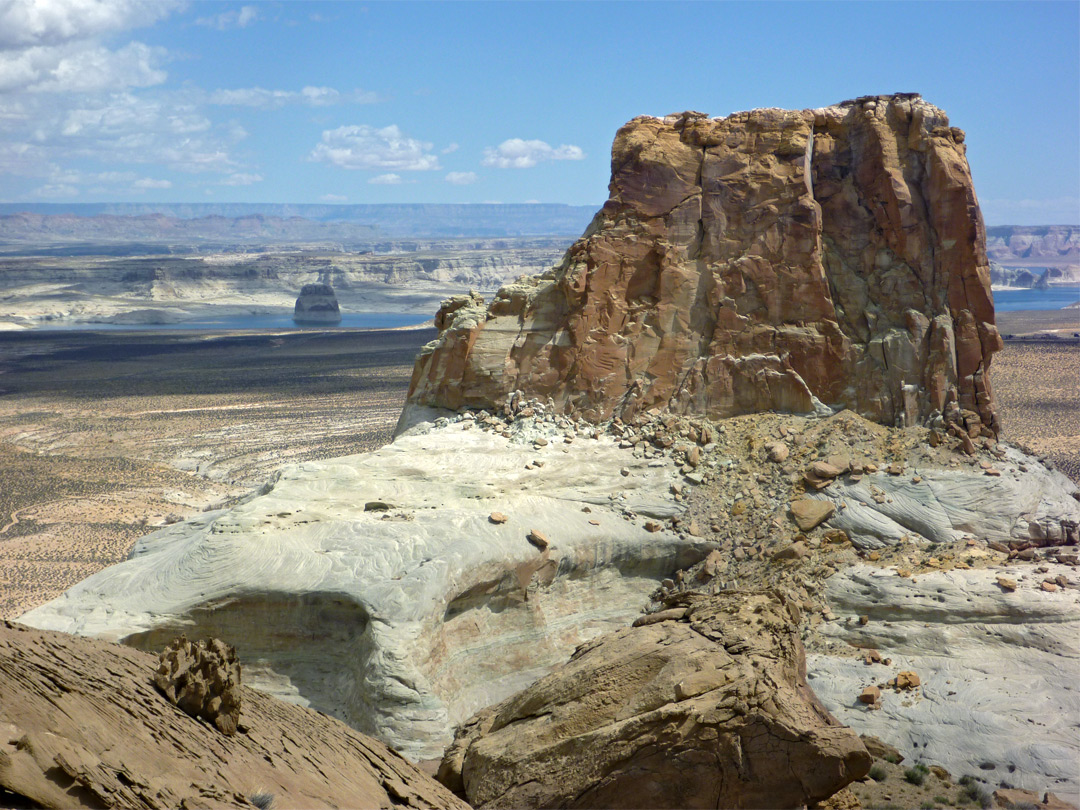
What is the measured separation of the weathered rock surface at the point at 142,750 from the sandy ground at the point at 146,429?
16115 millimetres

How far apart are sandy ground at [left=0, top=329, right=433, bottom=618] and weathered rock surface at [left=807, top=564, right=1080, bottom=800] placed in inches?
801

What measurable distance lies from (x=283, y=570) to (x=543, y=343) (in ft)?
29.3

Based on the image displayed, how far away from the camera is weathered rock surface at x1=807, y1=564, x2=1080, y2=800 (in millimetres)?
13016

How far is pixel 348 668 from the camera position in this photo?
1416 centimetres

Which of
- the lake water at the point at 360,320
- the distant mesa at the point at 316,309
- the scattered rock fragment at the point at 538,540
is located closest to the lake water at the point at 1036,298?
the lake water at the point at 360,320

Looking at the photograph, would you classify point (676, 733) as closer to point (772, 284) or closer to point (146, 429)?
point (772, 284)

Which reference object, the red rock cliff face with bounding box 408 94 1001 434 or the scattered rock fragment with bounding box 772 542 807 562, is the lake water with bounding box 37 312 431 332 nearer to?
the red rock cliff face with bounding box 408 94 1001 434

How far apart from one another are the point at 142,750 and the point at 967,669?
13101mm

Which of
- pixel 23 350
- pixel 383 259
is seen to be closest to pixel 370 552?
pixel 23 350

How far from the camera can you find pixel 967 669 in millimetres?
14797

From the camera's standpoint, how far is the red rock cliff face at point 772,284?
64.6 ft

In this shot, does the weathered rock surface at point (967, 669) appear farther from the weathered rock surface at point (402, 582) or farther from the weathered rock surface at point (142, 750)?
→ the weathered rock surface at point (142, 750)

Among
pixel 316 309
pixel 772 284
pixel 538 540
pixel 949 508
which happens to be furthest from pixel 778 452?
pixel 316 309

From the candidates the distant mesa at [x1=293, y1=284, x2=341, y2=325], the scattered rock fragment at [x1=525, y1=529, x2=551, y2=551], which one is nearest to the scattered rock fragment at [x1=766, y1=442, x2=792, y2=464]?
the scattered rock fragment at [x1=525, y1=529, x2=551, y2=551]
